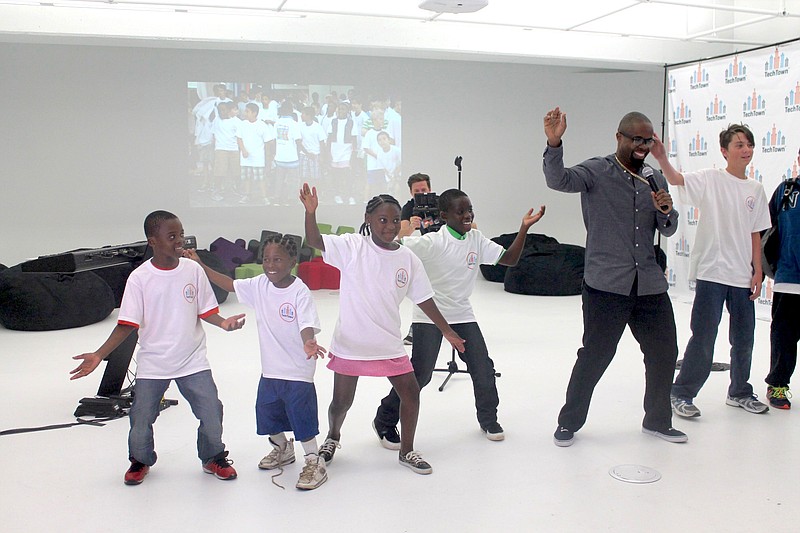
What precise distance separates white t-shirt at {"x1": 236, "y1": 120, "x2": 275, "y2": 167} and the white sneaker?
668 cm

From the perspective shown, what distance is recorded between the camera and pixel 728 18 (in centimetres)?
870

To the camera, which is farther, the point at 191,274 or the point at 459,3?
the point at 459,3

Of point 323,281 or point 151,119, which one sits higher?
point 151,119

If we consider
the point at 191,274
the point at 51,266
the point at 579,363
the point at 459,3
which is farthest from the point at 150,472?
the point at 459,3

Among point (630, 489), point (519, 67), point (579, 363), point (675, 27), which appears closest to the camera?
point (630, 489)

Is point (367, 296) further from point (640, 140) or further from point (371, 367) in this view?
point (640, 140)

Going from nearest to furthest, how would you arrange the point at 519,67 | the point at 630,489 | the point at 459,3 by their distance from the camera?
the point at 630,489
the point at 459,3
the point at 519,67

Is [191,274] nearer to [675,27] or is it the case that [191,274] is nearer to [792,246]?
[792,246]

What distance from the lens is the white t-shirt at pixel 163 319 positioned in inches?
122

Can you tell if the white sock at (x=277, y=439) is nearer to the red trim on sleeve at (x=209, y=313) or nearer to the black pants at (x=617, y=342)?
the red trim on sleeve at (x=209, y=313)

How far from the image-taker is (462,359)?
12.0ft

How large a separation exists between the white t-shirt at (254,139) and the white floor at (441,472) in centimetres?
494

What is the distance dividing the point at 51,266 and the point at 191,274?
2.95 ft

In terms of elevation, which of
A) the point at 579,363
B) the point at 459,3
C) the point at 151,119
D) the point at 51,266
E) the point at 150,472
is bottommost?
the point at 150,472
